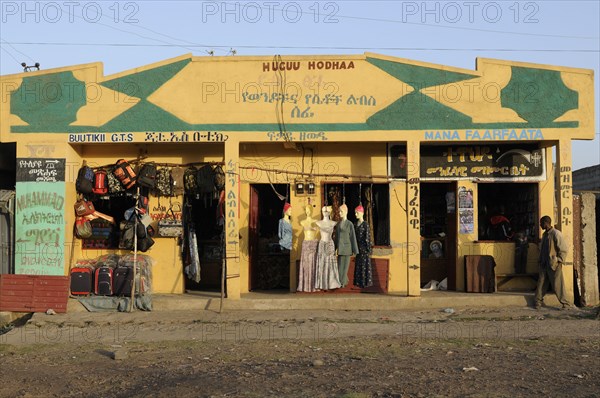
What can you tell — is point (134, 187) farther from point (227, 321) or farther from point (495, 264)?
point (495, 264)

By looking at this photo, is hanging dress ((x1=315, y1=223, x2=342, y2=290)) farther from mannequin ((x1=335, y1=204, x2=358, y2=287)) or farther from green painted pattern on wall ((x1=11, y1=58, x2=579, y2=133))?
green painted pattern on wall ((x1=11, y1=58, x2=579, y2=133))

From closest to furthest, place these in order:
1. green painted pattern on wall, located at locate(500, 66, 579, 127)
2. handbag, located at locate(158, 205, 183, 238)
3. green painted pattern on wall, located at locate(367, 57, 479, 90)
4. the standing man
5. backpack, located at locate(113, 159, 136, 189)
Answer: the standing man, green painted pattern on wall, located at locate(500, 66, 579, 127), green painted pattern on wall, located at locate(367, 57, 479, 90), backpack, located at locate(113, 159, 136, 189), handbag, located at locate(158, 205, 183, 238)

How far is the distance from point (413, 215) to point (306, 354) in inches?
195

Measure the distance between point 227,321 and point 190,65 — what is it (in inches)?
207

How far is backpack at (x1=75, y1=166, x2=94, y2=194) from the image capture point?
16141mm

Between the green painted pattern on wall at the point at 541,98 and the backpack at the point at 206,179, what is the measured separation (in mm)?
6148

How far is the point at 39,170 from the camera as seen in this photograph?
52.4 feet

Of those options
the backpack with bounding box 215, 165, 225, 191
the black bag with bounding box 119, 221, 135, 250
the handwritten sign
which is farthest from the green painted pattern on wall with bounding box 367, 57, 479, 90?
the handwritten sign

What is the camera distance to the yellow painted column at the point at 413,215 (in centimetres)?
1552

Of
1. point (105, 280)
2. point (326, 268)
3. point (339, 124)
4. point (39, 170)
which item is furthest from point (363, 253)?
point (39, 170)

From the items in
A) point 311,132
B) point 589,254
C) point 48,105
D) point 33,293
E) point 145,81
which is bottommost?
point 33,293

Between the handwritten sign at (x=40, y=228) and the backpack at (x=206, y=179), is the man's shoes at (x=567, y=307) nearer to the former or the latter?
the backpack at (x=206, y=179)

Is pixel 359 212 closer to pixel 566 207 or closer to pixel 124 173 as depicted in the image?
pixel 566 207

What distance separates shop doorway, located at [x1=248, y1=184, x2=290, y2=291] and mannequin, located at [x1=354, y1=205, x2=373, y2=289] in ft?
6.20
